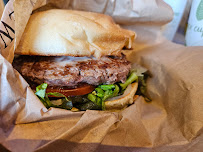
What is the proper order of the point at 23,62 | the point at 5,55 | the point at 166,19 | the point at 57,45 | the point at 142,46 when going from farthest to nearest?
the point at 142,46
the point at 166,19
the point at 23,62
the point at 57,45
the point at 5,55

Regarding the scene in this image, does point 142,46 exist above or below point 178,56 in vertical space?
below

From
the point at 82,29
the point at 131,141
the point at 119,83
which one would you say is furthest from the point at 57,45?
the point at 131,141

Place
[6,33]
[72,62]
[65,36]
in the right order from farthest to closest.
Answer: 1. [72,62]
2. [65,36]
3. [6,33]

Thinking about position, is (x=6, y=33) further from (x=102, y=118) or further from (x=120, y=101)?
(x=120, y=101)

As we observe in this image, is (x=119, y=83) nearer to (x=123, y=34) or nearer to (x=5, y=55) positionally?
(x=123, y=34)

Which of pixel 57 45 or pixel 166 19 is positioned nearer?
pixel 57 45

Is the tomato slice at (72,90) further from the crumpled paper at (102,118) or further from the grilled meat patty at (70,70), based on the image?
the crumpled paper at (102,118)

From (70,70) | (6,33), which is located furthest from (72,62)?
(6,33)
